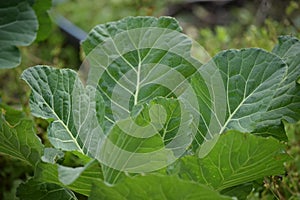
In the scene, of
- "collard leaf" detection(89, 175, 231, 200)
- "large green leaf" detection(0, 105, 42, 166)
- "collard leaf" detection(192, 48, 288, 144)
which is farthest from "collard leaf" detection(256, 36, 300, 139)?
→ "large green leaf" detection(0, 105, 42, 166)

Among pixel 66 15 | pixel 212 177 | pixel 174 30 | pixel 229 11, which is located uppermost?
pixel 174 30

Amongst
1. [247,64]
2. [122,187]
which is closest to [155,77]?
[247,64]

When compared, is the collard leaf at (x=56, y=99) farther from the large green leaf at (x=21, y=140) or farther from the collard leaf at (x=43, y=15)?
the collard leaf at (x=43, y=15)

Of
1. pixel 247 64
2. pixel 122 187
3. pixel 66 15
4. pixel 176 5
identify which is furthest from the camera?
pixel 176 5

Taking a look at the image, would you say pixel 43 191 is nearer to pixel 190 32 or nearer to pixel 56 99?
pixel 56 99

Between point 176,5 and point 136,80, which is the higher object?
point 136,80

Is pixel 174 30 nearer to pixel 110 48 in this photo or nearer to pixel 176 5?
pixel 110 48

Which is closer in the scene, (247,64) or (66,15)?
(247,64)
